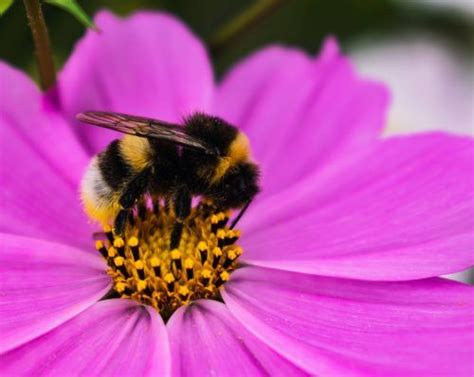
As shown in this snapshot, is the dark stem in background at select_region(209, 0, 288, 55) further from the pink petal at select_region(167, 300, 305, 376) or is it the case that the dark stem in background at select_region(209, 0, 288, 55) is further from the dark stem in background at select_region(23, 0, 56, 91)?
the pink petal at select_region(167, 300, 305, 376)

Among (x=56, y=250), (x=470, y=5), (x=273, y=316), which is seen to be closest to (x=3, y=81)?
(x=56, y=250)

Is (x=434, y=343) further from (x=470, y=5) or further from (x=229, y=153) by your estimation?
(x=470, y=5)

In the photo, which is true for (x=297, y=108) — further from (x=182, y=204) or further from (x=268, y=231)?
(x=182, y=204)

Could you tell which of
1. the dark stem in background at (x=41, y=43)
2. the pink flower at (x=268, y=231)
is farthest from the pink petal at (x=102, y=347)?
the dark stem in background at (x=41, y=43)

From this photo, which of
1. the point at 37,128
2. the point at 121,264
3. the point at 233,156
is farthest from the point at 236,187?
the point at 37,128

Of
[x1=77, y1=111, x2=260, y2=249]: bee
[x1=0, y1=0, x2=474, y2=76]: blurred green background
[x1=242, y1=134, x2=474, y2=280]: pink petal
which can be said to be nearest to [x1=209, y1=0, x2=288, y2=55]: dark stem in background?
[x1=0, y1=0, x2=474, y2=76]: blurred green background

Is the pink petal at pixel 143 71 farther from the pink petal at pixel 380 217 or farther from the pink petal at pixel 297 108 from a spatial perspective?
the pink petal at pixel 380 217
